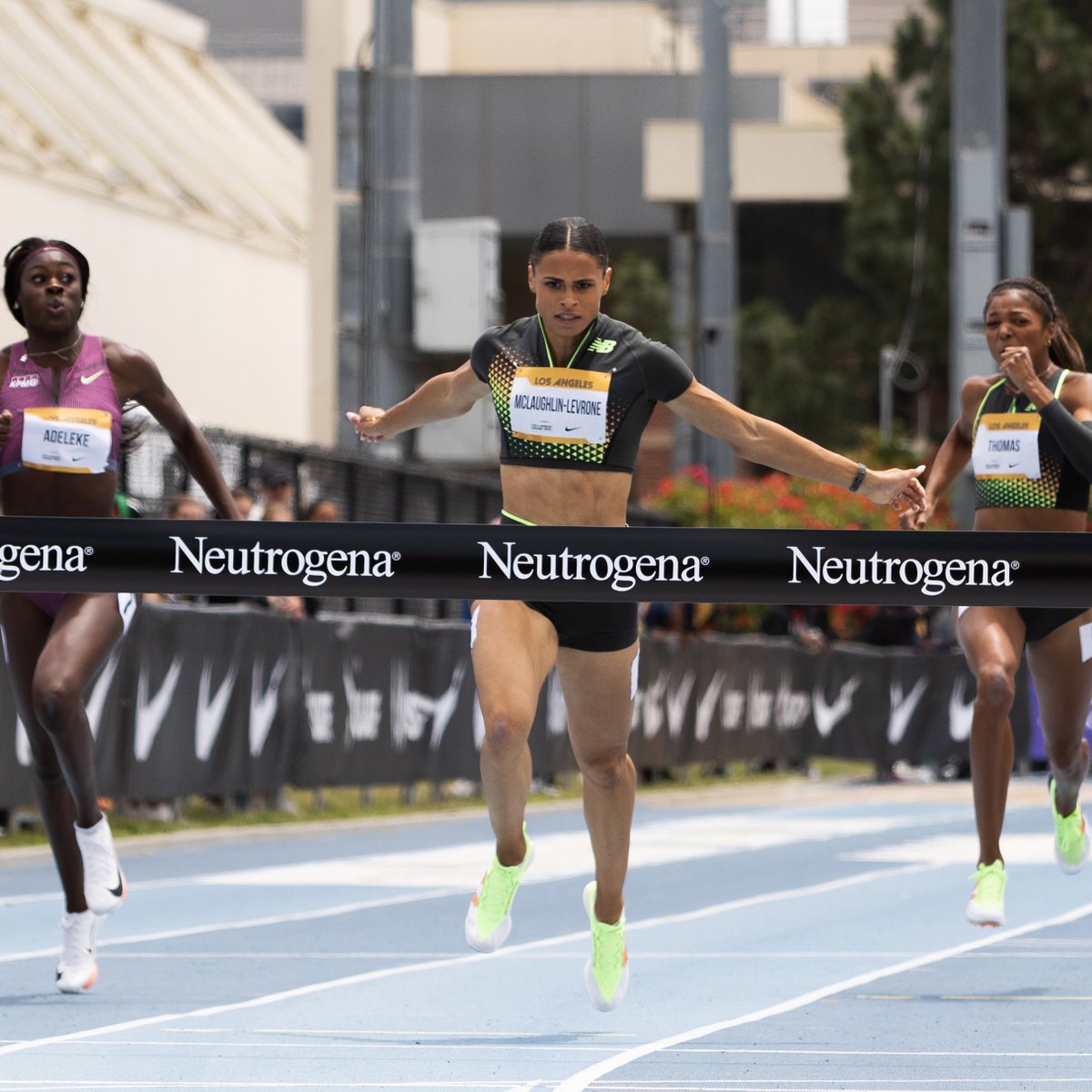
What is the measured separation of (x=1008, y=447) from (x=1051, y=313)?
1.80 ft

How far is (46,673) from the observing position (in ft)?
27.7

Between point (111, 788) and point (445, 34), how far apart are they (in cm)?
5325

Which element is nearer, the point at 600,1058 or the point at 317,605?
the point at 600,1058

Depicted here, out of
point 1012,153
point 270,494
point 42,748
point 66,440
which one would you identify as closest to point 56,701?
point 42,748

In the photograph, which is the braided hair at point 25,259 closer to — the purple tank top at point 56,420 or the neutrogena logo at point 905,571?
the purple tank top at point 56,420

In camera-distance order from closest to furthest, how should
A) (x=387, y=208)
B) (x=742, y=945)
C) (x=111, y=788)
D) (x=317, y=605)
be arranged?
(x=742, y=945)
(x=111, y=788)
(x=317, y=605)
(x=387, y=208)

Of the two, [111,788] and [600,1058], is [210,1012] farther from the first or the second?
[111,788]

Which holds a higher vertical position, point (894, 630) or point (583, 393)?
point (583, 393)

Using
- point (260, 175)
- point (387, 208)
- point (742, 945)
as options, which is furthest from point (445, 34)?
point (742, 945)

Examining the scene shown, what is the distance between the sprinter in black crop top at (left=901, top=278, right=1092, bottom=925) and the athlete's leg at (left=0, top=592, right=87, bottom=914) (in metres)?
3.28

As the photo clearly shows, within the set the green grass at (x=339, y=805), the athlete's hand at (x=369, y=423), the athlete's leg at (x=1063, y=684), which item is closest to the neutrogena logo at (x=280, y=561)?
the athlete's hand at (x=369, y=423)

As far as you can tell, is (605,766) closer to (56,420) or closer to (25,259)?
(56,420)

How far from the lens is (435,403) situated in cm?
808

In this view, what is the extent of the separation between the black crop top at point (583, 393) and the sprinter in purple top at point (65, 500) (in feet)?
4.89
